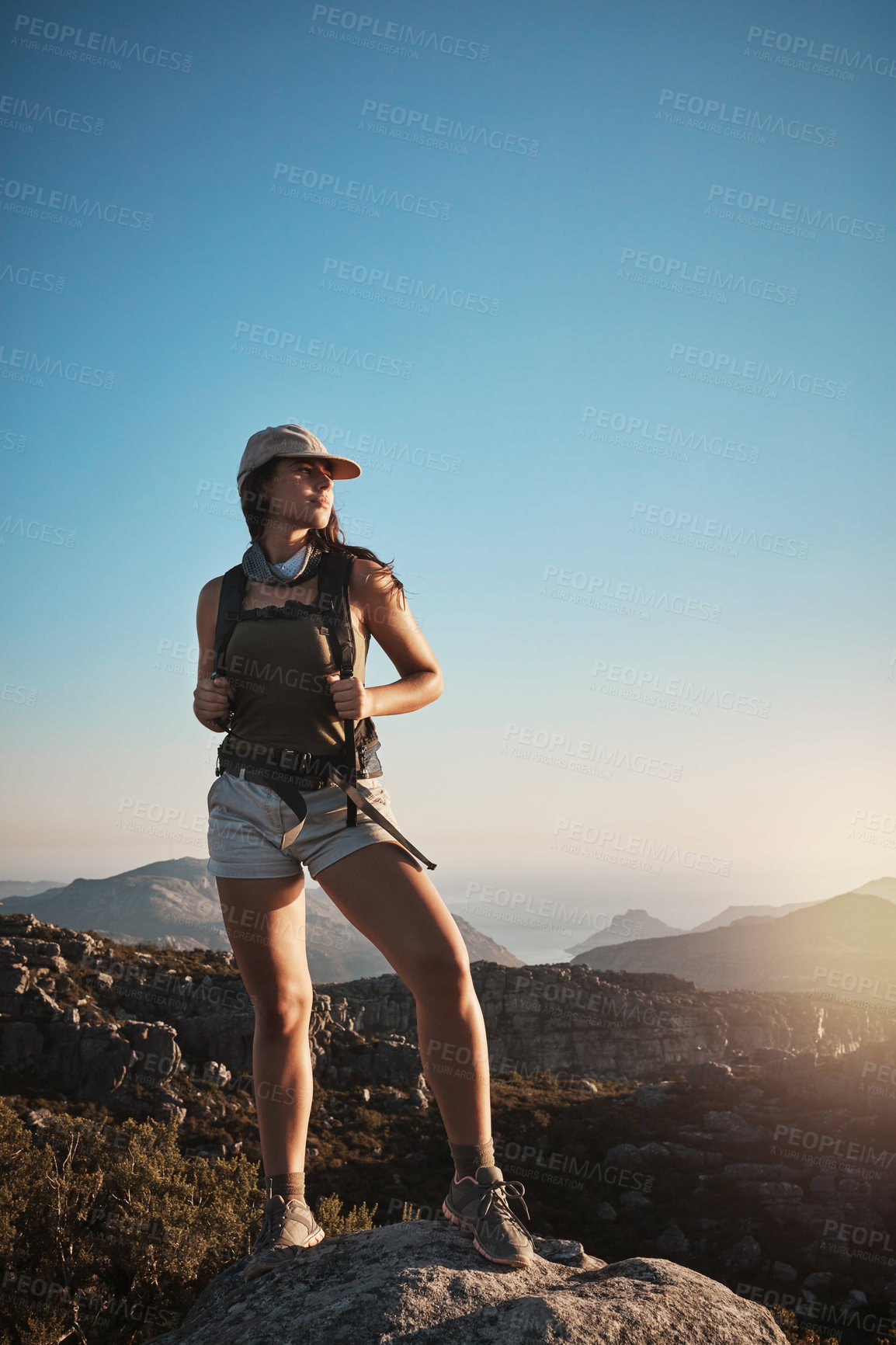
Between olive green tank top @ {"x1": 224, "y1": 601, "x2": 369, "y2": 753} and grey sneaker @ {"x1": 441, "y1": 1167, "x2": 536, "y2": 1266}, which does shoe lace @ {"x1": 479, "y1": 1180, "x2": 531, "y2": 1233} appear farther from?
olive green tank top @ {"x1": 224, "y1": 601, "x2": 369, "y2": 753}

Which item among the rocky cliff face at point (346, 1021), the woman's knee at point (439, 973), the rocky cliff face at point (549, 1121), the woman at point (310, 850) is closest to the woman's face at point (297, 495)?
the woman at point (310, 850)

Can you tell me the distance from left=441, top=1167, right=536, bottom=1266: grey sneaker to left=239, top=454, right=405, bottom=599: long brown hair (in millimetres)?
2194

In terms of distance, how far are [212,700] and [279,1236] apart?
1946mm

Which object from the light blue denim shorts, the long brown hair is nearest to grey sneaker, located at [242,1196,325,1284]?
the light blue denim shorts

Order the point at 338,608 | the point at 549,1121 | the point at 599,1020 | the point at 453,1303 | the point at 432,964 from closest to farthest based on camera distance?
the point at 453,1303 < the point at 432,964 < the point at 338,608 < the point at 549,1121 < the point at 599,1020

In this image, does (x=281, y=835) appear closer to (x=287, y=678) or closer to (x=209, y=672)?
(x=287, y=678)

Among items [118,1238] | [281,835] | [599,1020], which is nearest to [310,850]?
[281,835]

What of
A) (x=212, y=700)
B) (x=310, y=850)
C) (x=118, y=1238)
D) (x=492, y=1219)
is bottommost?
(x=118, y=1238)

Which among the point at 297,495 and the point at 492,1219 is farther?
the point at 297,495

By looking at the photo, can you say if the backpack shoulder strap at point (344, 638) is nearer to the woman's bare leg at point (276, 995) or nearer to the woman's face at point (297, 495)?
the woman's face at point (297, 495)

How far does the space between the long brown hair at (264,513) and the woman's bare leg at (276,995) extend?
1.28 metres

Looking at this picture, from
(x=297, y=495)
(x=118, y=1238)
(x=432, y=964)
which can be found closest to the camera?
(x=432, y=964)

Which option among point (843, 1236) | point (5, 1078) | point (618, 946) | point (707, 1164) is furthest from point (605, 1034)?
point (618, 946)

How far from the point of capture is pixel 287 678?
273 centimetres
